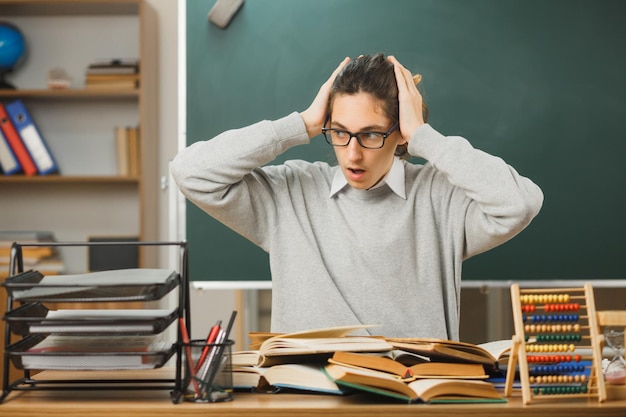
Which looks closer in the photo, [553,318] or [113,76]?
[553,318]

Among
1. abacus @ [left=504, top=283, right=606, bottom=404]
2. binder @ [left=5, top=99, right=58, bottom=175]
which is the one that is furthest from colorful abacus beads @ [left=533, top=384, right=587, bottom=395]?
binder @ [left=5, top=99, right=58, bottom=175]

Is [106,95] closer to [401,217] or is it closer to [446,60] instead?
[446,60]

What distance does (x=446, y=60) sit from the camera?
2.75 m

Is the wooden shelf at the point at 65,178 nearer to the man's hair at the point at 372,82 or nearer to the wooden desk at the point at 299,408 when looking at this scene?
the man's hair at the point at 372,82

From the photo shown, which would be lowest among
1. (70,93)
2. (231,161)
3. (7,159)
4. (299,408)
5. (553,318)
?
(299,408)

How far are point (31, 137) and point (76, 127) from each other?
0.27 meters

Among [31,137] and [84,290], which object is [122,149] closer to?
[31,137]

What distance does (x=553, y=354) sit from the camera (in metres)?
1.20

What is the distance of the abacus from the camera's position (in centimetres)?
109

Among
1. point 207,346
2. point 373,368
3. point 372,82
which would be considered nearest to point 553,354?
point 373,368

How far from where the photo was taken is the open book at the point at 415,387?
104 centimetres

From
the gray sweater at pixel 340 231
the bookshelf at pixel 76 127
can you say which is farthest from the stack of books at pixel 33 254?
the gray sweater at pixel 340 231

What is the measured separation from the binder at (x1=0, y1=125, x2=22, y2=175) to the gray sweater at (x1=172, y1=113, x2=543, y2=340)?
2.28 metres

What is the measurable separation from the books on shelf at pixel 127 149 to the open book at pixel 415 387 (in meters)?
2.93
